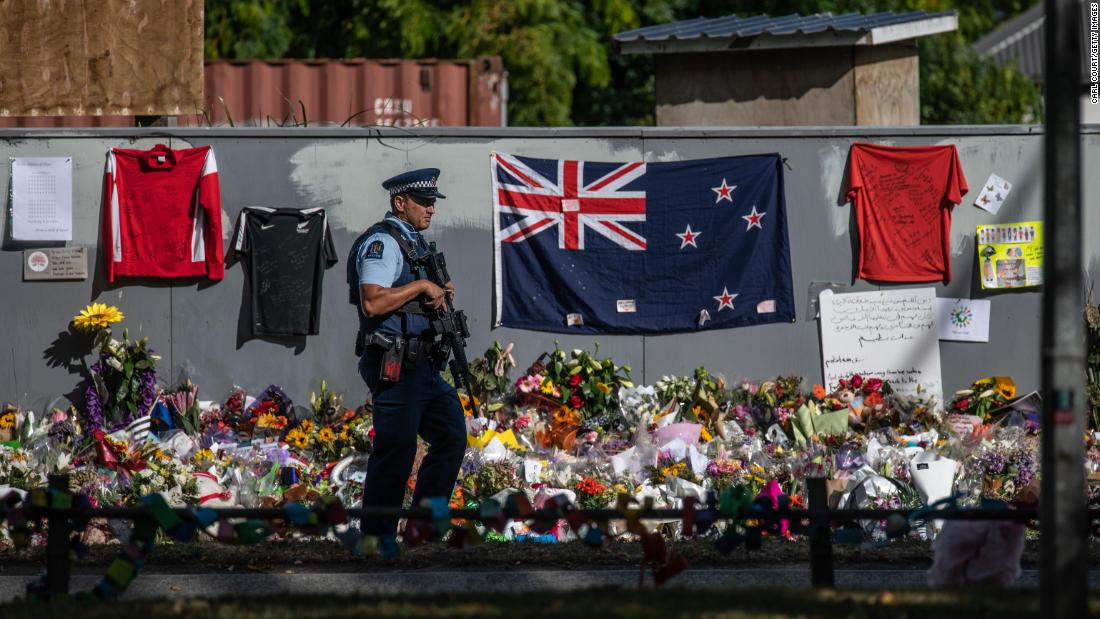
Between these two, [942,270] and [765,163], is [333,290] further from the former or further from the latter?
[942,270]

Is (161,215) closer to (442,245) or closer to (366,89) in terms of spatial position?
(442,245)

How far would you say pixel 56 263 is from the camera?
9.62m

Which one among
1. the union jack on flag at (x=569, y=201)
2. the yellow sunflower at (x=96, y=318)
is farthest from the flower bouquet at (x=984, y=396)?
the yellow sunflower at (x=96, y=318)

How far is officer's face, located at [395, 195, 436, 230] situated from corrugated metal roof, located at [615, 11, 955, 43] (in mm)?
5360

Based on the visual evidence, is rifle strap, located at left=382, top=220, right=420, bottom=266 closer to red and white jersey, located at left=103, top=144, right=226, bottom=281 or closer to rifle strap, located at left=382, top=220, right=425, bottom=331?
rifle strap, located at left=382, top=220, right=425, bottom=331

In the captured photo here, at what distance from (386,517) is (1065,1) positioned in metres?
2.92

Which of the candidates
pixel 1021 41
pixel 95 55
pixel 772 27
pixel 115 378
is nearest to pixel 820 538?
pixel 115 378

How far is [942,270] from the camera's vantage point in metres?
9.73

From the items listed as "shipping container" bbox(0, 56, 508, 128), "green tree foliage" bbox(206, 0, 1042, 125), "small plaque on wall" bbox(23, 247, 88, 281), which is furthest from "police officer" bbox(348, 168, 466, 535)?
"green tree foliage" bbox(206, 0, 1042, 125)

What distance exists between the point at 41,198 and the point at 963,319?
21.6 feet

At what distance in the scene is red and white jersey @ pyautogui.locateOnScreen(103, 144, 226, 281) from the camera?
9.57 metres

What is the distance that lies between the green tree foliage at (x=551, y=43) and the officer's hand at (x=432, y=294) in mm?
11123

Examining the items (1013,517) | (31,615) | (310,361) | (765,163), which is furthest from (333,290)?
(1013,517)

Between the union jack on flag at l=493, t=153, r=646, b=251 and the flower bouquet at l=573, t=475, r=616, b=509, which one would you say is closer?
the flower bouquet at l=573, t=475, r=616, b=509
